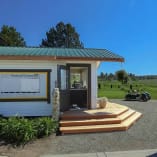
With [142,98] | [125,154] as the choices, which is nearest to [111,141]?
[125,154]

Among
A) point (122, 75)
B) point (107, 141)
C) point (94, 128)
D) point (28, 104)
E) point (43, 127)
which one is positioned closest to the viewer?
point (107, 141)

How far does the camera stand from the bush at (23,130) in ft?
30.7

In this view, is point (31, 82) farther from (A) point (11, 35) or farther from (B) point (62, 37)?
(B) point (62, 37)

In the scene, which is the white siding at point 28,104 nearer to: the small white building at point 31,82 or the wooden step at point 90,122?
the small white building at point 31,82

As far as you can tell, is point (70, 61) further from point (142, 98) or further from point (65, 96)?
point (142, 98)

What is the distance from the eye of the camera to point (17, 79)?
13.0m

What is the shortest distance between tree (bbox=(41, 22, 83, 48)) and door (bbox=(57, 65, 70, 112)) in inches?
1428

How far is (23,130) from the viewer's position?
31.0 ft

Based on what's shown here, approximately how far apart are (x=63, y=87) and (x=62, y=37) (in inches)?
1497

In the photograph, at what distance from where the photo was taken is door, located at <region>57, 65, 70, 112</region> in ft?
43.9

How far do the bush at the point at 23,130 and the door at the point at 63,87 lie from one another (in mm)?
3045

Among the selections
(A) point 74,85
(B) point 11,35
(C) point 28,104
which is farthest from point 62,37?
(C) point 28,104

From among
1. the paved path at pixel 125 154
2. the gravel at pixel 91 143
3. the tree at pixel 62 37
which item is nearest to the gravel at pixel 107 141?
the gravel at pixel 91 143

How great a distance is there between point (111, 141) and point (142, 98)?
1579 cm
